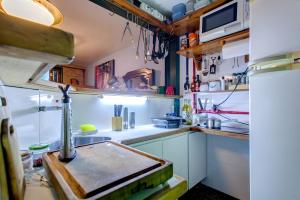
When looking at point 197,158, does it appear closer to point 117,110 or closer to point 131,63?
point 117,110

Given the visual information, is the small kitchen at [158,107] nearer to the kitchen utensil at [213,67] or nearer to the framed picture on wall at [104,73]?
the kitchen utensil at [213,67]

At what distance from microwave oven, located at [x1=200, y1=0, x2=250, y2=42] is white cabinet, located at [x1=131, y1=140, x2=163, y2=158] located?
1.28m

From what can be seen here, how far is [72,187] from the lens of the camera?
1.36 feet

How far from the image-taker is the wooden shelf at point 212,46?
1.58m

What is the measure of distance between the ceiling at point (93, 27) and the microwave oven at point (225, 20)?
119cm

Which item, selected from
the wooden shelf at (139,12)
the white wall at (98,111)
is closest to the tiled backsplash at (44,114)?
the white wall at (98,111)

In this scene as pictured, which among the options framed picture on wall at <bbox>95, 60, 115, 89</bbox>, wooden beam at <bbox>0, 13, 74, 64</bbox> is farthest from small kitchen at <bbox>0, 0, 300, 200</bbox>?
framed picture on wall at <bbox>95, 60, 115, 89</bbox>

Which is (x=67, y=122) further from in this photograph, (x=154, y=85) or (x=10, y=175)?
(x=154, y=85)

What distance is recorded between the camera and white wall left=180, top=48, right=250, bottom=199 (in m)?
1.79

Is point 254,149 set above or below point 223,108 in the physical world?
below

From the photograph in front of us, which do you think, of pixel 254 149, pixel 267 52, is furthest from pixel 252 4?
pixel 254 149

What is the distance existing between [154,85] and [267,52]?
1898 millimetres

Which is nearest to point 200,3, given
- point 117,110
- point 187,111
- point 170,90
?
point 170,90

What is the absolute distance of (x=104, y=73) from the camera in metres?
4.26
